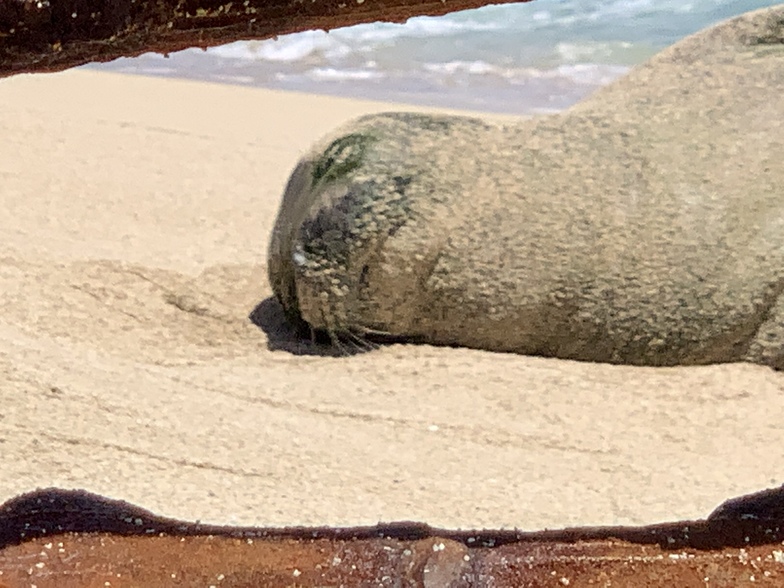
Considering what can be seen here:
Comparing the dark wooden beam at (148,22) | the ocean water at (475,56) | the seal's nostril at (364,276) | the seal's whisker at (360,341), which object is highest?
the dark wooden beam at (148,22)

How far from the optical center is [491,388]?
2857mm

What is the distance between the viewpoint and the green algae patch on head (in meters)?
3.15

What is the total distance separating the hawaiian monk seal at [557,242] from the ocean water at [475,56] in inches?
258

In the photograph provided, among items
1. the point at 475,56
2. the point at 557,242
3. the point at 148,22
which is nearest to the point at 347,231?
the point at 557,242

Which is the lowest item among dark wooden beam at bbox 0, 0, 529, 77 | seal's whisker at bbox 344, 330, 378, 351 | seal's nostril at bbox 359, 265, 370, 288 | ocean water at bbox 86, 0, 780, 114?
seal's whisker at bbox 344, 330, 378, 351

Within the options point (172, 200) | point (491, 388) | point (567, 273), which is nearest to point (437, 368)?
point (491, 388)

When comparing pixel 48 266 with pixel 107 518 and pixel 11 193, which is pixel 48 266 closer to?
pixel 11 193

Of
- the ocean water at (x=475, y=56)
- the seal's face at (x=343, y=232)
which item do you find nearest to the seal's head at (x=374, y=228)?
the seal's face at (x=343, y=232)

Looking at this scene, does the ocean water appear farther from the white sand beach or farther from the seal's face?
the seal's face

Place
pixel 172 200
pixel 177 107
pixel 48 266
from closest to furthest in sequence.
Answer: pixel 48 266 < pixel 172 200 < pixel 177 107

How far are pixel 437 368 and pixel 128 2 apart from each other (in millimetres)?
1825

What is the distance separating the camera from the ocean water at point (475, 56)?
10797 mm

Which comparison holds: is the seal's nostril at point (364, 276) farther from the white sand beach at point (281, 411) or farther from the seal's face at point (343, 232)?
the white sand beach at point (281, 411)

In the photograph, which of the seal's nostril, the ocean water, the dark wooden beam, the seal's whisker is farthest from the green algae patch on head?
the ocean water
